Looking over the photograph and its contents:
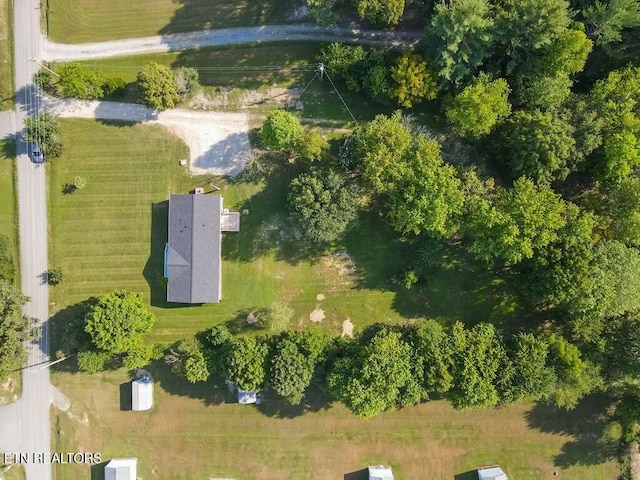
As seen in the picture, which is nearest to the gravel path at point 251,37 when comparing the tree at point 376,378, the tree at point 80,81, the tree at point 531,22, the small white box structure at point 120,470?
the tree at point 80,81

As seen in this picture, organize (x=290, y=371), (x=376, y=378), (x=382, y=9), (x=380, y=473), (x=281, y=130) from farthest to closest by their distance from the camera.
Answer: (x=380, y=473)
(x=290, y=371)
(x=281, y=130)
(x=382, y=9)
(x=376, y=378)

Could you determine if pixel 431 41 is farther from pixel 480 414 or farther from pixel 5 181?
pixel 5 181

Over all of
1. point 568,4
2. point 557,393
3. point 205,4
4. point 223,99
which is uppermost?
point 205,4

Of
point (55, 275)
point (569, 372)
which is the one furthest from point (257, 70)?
point (569, 372)

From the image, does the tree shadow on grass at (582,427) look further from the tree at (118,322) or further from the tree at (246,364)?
the tree at (118,322)

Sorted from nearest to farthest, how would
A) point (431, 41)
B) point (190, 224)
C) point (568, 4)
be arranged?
point (568, 4) < point (431, 41) < point (190, 224)

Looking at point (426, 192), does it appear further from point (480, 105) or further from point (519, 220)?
point (480, 105)

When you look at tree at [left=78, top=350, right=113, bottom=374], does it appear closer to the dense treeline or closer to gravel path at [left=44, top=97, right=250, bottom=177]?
the dense treeline

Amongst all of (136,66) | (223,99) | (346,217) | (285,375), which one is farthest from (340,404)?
(136,66)
